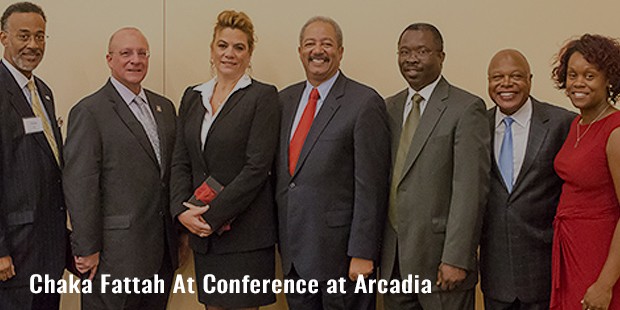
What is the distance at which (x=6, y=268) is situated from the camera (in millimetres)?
2756

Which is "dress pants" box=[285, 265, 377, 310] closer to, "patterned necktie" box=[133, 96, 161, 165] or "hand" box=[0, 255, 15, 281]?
"patterned necktie" box=[133, 96, 161, 165]

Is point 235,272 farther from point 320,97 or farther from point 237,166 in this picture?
point 320,97

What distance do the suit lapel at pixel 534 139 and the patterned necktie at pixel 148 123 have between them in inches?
66.0

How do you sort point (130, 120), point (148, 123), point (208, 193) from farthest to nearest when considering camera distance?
point (148, 123)
point (130, 120)
point (208, 193)

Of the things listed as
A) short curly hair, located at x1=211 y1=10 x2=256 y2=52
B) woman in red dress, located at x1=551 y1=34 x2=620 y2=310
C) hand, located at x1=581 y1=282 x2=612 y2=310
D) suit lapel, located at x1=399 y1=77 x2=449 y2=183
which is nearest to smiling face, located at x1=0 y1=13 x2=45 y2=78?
short curly hair, located at x1=211 y1=10 x2=256 y2=52

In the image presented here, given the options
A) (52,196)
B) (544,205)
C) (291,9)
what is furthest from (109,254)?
(544,205)

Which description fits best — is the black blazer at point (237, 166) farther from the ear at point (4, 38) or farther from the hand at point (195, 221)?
the ear at point (4, 38)

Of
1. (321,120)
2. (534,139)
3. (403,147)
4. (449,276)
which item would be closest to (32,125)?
(321,120)

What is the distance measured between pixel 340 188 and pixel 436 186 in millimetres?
425

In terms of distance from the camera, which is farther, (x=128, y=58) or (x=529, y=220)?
(x=128, y=58)

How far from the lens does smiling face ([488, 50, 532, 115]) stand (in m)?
2.74

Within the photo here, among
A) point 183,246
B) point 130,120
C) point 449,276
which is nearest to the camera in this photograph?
point 449,276

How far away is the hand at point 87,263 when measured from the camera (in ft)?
9.37

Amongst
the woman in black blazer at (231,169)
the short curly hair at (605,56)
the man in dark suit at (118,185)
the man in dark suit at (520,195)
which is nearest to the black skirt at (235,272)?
the woman in black blazer at (231,169)
